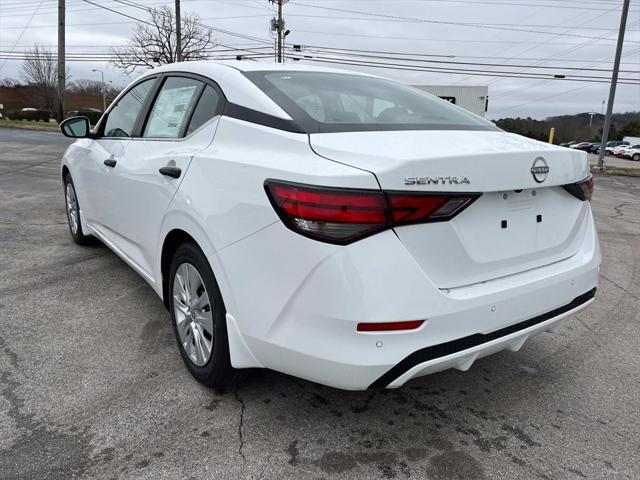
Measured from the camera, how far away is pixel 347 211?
181cm

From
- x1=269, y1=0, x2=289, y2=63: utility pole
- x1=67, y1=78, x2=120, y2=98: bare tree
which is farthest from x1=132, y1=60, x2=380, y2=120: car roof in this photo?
x1=67, y1=78, x2=120, y2=98: bare tree

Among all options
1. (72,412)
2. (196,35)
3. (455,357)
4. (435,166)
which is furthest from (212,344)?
(196,35)

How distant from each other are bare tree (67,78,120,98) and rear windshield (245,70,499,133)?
78572 millimetres

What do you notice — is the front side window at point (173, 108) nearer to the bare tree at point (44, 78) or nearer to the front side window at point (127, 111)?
the front side window at point (127, 111)

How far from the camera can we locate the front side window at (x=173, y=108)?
9.50ft

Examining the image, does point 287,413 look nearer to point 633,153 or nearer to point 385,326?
point 385,326

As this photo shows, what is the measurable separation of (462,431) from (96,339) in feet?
7.36

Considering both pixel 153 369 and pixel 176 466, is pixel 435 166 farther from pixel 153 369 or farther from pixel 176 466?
pixel 153 369

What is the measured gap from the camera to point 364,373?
1.89 meters

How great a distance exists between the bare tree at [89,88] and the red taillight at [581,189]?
261ft

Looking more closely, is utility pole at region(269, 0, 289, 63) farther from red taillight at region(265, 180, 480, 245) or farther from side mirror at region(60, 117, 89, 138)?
red taillight at region(265, 180, 480, 245)

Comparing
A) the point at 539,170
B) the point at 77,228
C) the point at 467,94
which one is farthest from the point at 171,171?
the point at 467,94

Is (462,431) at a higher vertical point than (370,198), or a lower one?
lower

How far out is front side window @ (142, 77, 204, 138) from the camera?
2895mm
